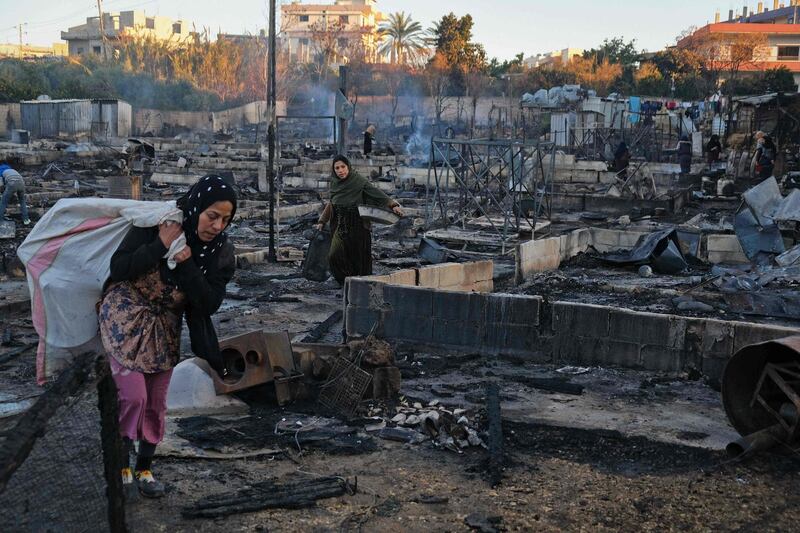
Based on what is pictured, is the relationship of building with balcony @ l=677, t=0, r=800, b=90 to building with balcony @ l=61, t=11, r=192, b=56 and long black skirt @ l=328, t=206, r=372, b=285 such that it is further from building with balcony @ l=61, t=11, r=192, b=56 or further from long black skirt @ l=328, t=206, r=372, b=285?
long black skirt @ l=328, t=206, r=372, b=285

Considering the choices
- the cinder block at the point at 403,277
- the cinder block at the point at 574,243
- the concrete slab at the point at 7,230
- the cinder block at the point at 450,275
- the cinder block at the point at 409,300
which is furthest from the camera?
the concrete slab at the point at 7,230

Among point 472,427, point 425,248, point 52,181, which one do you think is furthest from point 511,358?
point 52,181

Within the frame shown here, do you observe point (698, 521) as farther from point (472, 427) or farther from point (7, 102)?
point (7, 102)

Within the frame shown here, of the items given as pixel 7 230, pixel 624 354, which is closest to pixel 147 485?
pixel 624 354

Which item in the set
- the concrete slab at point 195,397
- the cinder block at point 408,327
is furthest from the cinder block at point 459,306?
the concrete slab at point 195,397

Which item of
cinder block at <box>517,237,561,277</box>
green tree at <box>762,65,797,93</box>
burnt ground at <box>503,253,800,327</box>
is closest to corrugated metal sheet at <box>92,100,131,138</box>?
green tree at <box>762,65,797,93</box>

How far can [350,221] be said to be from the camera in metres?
8.95

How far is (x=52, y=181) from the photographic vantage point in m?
23.3

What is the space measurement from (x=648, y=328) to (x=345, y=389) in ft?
8.25

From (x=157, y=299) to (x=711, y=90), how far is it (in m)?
45.0

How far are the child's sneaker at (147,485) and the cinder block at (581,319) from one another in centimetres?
394

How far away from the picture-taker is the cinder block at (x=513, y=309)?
24.6ft

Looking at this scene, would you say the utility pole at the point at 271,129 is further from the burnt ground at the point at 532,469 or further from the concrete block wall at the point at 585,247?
the burnt ground at the point at 532,469

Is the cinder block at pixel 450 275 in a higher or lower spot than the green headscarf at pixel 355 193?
lower
